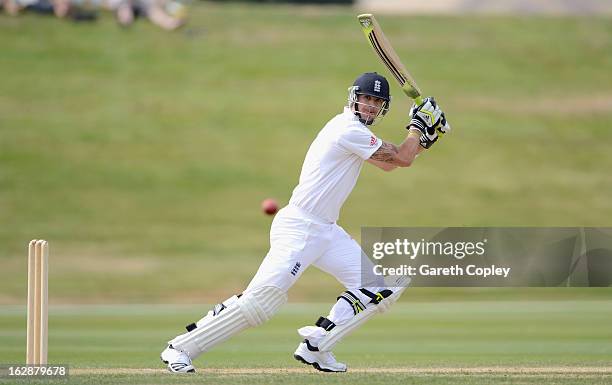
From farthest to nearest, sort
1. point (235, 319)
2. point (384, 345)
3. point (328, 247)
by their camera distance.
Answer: point (384, 345) < point (328, 247) < point (235, 319)

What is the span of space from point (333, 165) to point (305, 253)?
1.65 feet

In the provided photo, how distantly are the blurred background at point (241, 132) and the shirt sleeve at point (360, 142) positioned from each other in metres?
8.39

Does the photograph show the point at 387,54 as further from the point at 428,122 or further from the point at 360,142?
the point at 360,142

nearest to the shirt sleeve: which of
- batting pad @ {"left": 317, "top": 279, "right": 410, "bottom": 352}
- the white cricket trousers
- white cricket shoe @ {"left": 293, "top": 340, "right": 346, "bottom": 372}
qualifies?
the white cricket trousers

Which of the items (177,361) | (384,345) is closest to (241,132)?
(384,345)

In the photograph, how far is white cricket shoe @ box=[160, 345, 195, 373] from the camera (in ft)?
19.3

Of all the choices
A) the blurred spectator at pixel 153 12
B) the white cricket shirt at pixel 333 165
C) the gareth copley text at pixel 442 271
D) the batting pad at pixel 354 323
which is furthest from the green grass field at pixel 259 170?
the white cricket shirt at pixel 333 165

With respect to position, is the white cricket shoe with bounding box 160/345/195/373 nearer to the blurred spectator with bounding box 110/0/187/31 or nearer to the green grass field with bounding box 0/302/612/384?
the green grass field with bounding box 0/302/612/384

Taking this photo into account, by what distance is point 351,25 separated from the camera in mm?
27547

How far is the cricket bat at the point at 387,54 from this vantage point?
6238 millimetres

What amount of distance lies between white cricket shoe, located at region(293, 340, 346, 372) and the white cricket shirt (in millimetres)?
732

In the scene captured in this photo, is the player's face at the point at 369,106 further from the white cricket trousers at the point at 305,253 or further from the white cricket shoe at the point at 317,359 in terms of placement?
the white cricket shoe at the point at 317,359

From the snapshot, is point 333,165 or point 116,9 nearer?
point 333,165

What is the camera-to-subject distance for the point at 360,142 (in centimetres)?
593
